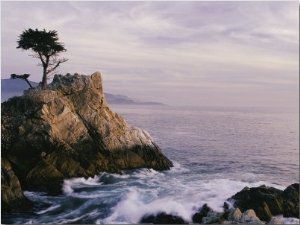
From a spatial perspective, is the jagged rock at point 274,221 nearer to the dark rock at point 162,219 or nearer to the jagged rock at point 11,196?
the dark rock at point 162,219

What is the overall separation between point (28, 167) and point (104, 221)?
996 centimetres

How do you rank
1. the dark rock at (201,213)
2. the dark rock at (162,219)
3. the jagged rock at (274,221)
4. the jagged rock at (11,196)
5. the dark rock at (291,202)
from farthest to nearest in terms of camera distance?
the jagged rock at (11,196)
the dark rock at (291,202)
the dark rock at (201,213)
the dark rock at (162,219)
the jagged rock at (274,221)

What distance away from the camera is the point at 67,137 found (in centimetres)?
3098

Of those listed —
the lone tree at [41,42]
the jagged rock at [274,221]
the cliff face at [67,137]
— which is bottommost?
the jagged rock at [274,221]

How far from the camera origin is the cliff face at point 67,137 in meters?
29.1

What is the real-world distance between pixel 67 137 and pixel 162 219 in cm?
1242

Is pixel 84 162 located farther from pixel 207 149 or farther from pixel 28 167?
pixel 207 149

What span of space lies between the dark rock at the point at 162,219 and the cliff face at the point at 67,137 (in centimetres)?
806

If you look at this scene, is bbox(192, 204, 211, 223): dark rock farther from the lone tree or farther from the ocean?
the lone tree

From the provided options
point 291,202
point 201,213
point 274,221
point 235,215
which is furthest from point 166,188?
point 274,221

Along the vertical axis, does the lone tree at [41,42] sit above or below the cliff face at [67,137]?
above

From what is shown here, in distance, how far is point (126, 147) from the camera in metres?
34.2

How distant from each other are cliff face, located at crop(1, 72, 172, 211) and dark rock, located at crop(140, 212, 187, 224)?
806cm

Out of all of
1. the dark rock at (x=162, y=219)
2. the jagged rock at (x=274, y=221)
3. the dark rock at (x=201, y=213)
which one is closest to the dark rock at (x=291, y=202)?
the jagged rock at (x=274, y=221)
